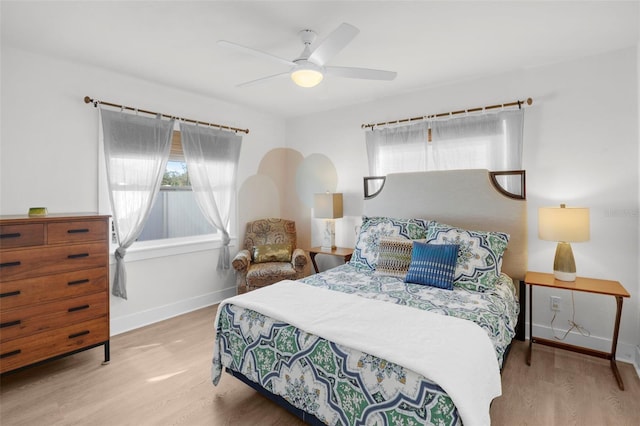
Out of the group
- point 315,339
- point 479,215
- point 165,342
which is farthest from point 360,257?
point 165,342

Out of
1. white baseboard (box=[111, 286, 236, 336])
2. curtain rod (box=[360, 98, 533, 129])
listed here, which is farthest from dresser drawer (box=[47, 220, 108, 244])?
curtain rod (box=[360, 98, 533, 129])

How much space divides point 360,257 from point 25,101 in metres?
3.14

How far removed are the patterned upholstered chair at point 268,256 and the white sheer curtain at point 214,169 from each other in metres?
0.36

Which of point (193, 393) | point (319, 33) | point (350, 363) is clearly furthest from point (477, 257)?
point (193, 393)

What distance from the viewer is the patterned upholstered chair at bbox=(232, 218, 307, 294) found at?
3621 millimetres

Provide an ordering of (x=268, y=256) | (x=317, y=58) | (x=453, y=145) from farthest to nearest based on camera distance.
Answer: (x=268, y=256) → (x=453, y=145) → (x=317, y=58)

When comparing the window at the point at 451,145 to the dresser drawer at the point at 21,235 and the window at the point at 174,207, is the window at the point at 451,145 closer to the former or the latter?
the window at the point at 174,207

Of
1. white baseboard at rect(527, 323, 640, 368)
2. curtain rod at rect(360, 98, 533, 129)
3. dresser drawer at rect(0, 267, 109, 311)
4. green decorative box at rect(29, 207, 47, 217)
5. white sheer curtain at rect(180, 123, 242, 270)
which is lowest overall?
white baseboard at rect(527, 323, 640, 368)

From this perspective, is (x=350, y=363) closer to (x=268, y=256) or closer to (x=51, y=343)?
(x=51, y=343)

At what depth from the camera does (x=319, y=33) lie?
7.66ft

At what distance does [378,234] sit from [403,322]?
145 centimetres

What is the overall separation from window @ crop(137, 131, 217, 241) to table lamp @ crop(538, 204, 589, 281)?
3577 millimetres

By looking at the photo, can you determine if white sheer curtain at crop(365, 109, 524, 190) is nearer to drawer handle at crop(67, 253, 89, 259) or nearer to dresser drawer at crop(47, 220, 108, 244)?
dresser drawer at crop(47, 220, 108, 244)

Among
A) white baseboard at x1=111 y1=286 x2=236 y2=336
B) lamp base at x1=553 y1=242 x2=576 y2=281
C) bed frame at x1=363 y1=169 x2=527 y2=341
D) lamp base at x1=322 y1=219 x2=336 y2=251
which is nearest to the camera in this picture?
lamp base at x1=553 y1=242 x2=576 y2=281
